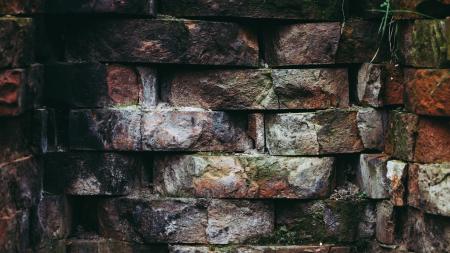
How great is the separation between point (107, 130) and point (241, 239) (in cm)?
115

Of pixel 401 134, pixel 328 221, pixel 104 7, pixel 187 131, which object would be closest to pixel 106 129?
pixel 187 131

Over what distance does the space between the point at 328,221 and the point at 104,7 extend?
2.03 metres

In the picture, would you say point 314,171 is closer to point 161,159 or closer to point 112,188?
point 161,159

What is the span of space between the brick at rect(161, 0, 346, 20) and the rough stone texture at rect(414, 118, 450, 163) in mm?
948

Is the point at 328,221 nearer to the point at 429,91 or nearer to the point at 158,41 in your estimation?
the point at 429,91

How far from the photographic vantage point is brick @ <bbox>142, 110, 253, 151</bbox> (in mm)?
5020

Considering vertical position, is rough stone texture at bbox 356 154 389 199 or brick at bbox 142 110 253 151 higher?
brick at bbox 142 110 253 151

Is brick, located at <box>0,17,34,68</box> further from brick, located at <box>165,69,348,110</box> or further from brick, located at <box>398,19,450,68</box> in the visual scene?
brick, located at <box>398,19,450,68</box>

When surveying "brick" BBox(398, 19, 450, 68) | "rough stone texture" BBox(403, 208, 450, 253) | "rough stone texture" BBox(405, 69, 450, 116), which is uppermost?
"brick" BBox(398, 19, 450, 68)

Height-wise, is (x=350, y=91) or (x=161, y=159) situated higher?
(x=350, y=91)

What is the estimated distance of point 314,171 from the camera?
5.10 metres

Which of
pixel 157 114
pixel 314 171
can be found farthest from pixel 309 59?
pixel 157 114

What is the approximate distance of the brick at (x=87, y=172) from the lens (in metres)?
5.05

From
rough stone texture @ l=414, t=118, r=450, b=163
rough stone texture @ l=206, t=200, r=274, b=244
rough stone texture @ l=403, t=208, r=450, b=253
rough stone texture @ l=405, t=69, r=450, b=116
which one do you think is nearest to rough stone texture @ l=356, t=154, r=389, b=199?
rough stone texture @ l=403, t=208, r=450, b=253
